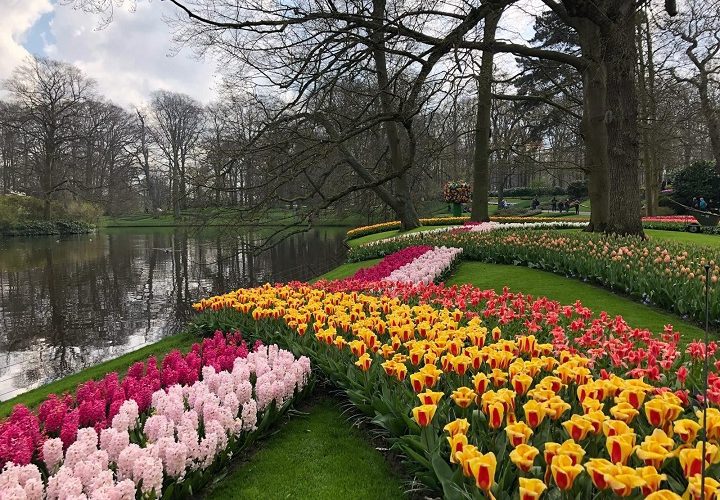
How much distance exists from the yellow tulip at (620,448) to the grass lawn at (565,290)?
4.14m

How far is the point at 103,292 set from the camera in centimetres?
1655

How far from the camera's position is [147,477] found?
8.33 ft

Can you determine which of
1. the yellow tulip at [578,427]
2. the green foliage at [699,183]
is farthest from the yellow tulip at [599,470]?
the green foliage at [699,183]

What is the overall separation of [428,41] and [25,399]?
926cm

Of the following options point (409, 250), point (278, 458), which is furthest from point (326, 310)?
point (409, 250)

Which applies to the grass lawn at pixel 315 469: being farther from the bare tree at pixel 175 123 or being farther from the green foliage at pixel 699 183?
the bare tree at pixel 175 123

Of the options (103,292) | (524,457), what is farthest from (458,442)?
(103,292)

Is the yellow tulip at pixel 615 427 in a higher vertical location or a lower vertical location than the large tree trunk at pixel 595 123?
lower

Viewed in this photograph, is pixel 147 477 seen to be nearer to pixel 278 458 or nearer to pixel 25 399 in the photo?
pixel 278 458

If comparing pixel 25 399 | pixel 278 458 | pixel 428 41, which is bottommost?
pixel 25 399

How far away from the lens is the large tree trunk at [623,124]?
10.2 metres

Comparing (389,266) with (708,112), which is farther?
(708,112)

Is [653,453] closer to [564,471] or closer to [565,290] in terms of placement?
[564,471]

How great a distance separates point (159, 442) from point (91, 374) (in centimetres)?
488
